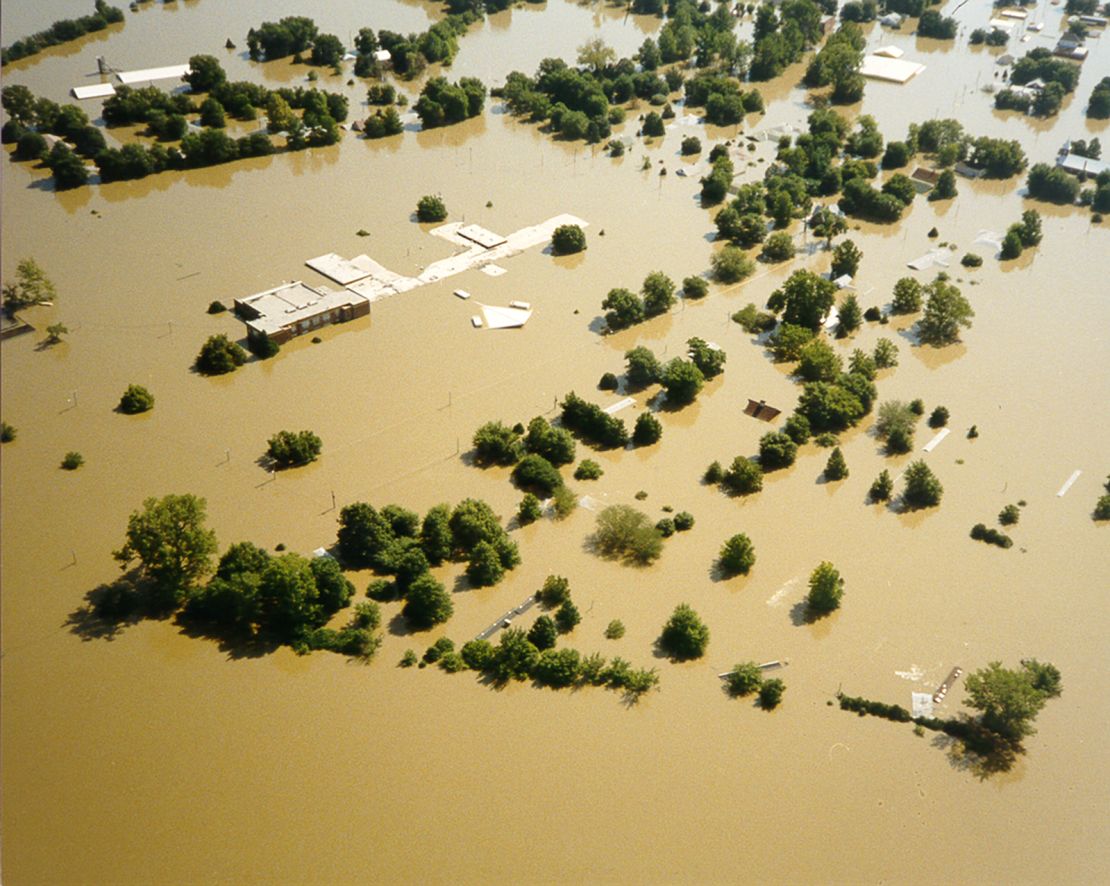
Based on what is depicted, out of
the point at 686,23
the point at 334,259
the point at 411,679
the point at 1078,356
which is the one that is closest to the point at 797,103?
the point at 686,23

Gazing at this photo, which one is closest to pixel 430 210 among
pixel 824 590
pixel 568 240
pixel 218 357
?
pixel 568 240

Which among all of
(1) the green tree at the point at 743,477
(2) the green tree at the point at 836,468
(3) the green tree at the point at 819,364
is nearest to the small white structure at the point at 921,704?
(1) the green tree at the point at 743,477

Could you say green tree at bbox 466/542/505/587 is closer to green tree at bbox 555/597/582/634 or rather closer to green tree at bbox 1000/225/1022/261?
green tree at bbox 555/597/582/634

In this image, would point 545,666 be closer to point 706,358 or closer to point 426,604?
point 426,604

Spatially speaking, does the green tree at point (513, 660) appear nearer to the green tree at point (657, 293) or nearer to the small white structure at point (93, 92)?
the green tree at point (657, 293)

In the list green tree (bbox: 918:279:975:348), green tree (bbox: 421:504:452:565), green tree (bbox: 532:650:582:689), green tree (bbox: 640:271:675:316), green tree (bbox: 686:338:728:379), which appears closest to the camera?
green tree (bbox: 532:650:582:689)

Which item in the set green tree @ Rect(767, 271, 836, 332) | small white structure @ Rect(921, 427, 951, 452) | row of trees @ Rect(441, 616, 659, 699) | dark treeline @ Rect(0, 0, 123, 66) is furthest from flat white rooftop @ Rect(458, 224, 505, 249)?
dark treeline @ Rect(0, 0, 123, 66)
